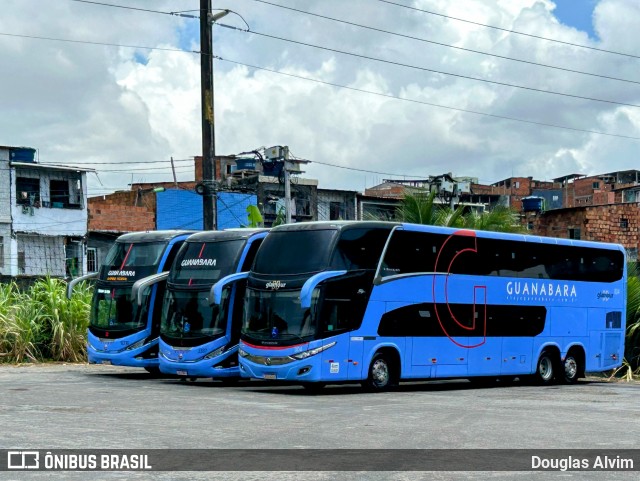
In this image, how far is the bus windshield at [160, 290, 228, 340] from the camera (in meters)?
23.9

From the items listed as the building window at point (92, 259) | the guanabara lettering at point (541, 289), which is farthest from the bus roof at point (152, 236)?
the building window at point (92, 259)

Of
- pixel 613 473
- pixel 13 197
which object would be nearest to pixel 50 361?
pixel 613 473

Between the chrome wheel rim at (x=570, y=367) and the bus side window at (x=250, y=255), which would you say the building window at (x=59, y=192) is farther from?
the chrome wheel rim at (x=570, y=367)

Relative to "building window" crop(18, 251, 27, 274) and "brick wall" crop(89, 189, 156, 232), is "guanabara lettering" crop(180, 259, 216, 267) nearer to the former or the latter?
"building window" crop(18, 251, 27, 274)

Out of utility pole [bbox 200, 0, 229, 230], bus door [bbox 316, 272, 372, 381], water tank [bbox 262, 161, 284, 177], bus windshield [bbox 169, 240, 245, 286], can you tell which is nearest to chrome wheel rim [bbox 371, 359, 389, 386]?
bus door [bbox 316, 272, 372, 381]

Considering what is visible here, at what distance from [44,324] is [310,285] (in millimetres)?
12811

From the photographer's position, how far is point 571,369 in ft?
93.7

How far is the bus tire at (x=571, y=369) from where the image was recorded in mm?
28216

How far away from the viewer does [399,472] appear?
1033 centimetres

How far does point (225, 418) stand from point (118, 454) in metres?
4.46

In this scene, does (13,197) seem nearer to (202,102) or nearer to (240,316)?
(202,102)

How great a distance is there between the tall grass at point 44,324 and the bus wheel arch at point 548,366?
12.8m

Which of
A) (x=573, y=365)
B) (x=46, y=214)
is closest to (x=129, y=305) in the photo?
(x=573, y=365)

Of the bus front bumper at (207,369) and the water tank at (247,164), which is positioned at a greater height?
the water tank at (247,164)
